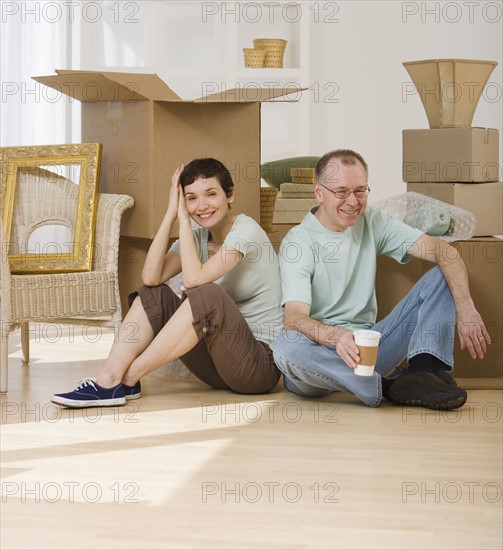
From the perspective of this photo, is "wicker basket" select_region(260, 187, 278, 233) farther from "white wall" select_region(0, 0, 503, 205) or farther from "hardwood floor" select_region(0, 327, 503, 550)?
"white wall" select_region(0, 0, 503, 205)

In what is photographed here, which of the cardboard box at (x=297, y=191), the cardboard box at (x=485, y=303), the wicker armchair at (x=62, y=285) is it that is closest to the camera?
the wicker armchair at (x=62, y=285)

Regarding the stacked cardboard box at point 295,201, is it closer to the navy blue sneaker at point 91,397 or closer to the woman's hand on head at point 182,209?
the woman's hand on head at point 182,209

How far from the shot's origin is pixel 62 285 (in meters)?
3.52

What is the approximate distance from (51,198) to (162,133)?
59cm

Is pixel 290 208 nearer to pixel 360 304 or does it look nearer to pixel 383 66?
pixel 360 304

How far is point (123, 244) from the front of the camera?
3852 millimetres

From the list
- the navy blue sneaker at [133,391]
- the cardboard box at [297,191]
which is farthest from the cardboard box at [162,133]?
the navy blue sneaker at [133,391]

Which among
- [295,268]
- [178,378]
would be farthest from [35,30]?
[295,268]

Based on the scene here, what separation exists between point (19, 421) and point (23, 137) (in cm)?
298

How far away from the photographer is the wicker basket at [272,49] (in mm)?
5793

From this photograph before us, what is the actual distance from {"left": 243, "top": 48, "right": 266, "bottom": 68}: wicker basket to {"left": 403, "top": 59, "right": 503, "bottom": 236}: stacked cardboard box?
228 cm

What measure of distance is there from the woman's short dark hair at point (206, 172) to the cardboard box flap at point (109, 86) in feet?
1.36

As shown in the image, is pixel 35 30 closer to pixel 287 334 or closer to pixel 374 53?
pixel 374 53

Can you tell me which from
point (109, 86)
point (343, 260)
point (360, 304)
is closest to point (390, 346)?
point (360, 304)
